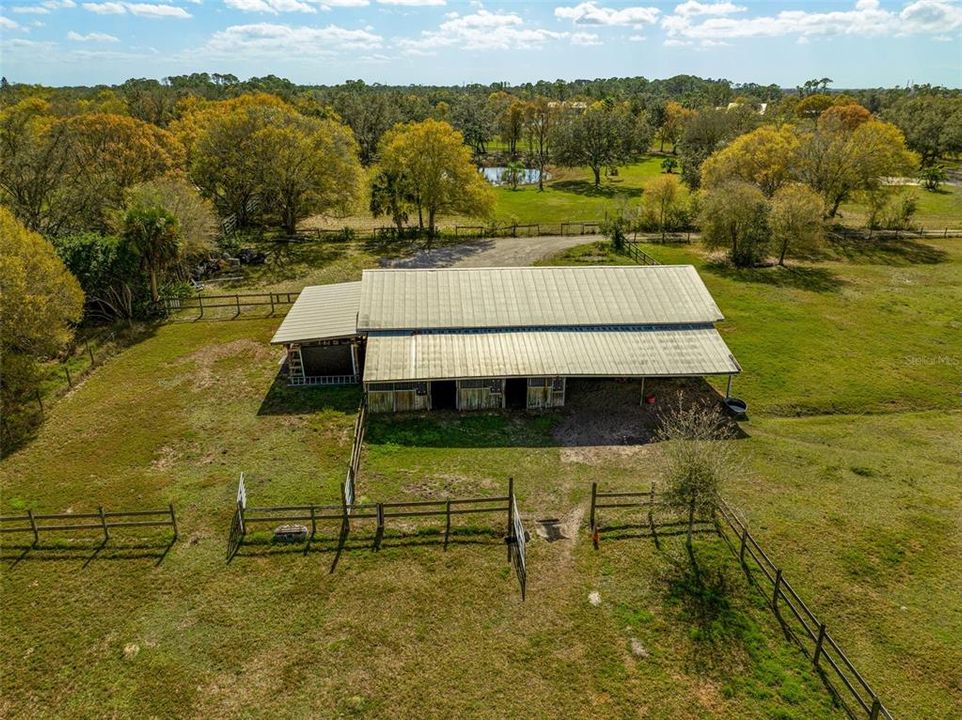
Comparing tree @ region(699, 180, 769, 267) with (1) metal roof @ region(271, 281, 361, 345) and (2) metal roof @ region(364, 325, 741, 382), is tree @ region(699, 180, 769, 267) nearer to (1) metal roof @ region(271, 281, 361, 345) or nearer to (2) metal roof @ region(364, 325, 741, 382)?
(2) metal roof @ region(364, 325, 741, 382)

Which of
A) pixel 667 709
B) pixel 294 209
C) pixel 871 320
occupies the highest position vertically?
pixel 294 209

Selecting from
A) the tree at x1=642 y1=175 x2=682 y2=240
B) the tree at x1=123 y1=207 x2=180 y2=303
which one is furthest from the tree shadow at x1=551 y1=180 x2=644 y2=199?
the tree at x1=123 y1=207 x2=180 y2=303

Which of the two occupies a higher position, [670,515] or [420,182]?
[420,182]

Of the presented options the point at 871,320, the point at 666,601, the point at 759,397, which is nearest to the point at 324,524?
the point at 666,601

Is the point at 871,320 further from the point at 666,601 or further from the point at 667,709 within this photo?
the point at 667,709

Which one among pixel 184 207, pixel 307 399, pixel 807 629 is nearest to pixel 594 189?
pixel 184 207

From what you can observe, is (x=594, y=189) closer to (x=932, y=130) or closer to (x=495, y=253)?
(x=495, y=253)
